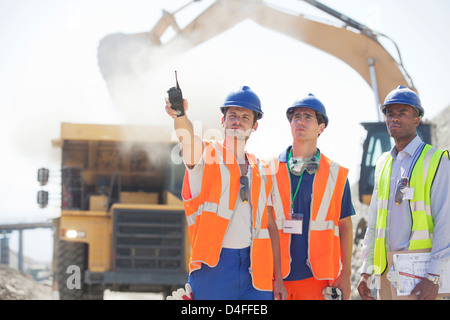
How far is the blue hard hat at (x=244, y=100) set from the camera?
319 centimetres

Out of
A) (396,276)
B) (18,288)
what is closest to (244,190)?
(396,276)

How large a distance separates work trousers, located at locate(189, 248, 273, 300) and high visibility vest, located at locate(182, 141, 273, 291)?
36mm

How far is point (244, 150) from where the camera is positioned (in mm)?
3258

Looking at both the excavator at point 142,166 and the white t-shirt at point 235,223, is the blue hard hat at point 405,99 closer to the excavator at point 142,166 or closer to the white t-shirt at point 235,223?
the white t-shirt at point 235,223

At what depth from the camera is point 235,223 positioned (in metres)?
3.03

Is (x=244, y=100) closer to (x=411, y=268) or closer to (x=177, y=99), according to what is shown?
(x=177, y=99)

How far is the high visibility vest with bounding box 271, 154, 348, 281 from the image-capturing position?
3346 millimetres

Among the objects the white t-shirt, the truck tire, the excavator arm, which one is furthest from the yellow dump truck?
the white t-shirt

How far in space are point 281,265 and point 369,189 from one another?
4.57m

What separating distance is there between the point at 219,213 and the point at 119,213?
197 inches

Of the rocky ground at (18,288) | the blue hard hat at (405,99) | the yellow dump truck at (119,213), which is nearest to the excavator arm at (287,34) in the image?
the yellow dump truck at (119,213)

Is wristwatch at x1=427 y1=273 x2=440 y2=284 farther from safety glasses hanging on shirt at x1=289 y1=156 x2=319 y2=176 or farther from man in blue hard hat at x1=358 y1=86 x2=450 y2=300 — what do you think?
safety glasses hanging on shirt at x1=289 y1=156 x2=319 y2=176
